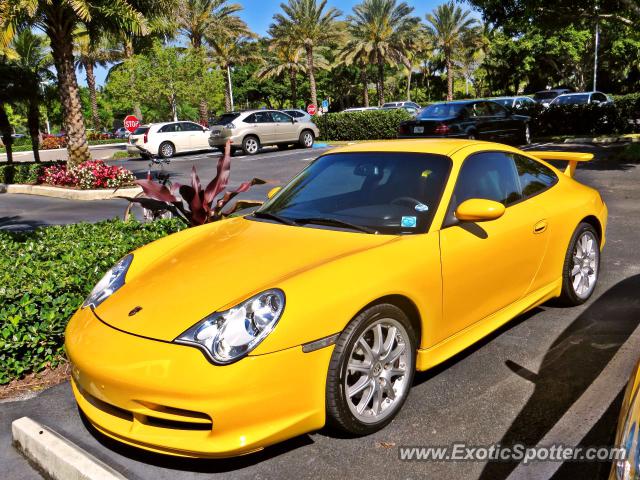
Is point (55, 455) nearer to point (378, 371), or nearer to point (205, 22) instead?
point (378, 371)

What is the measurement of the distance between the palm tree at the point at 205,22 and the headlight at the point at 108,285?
105 ft

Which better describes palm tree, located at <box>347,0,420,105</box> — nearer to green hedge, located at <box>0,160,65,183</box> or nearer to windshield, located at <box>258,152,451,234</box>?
green hedge, located at <box>0,160,65,183</box>

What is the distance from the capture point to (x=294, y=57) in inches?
1702

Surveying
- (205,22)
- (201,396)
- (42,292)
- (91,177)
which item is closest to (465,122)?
(91,177)

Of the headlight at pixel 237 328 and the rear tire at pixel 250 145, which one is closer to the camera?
the headlight at pixel 237 328

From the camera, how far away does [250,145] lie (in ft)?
72.0

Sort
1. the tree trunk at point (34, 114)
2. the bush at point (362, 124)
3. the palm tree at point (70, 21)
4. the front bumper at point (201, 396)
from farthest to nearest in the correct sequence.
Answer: the bush at point (362, 124), the tree trunk at point (34, 114), the palm tree at point (70, 21), the front bumper at point (201, 396)

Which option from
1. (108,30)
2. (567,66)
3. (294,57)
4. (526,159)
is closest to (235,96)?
(294,57)

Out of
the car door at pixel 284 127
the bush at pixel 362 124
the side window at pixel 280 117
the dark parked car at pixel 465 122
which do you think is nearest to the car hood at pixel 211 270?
the dark parked car at pixel 465 122

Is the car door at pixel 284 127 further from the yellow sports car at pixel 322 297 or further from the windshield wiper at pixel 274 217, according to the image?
the windshield wiper at pixel 274 217

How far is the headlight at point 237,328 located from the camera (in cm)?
253

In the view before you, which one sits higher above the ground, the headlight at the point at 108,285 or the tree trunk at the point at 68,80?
the tree trunk at the point at 68,80

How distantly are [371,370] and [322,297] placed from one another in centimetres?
51

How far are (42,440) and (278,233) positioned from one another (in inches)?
67.0
